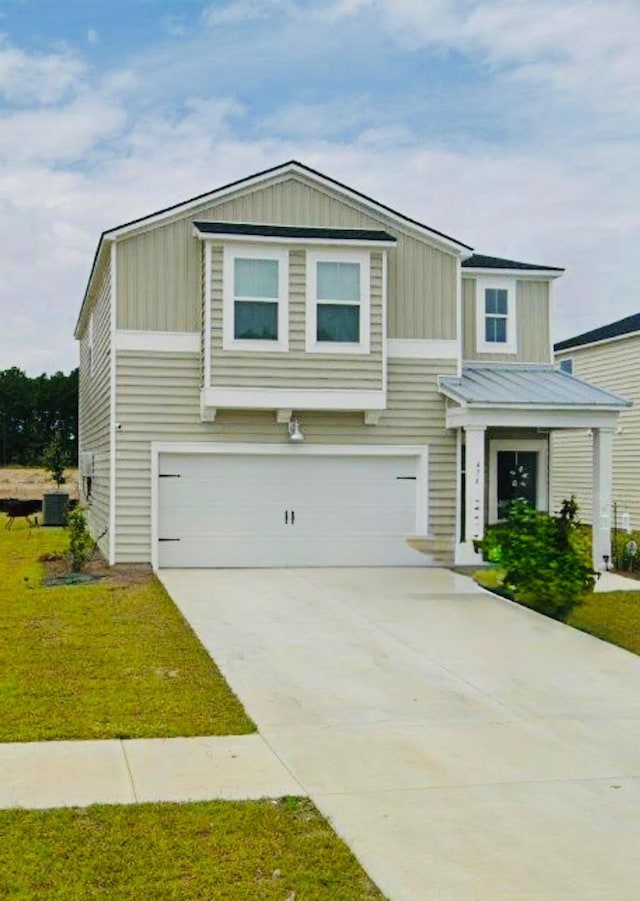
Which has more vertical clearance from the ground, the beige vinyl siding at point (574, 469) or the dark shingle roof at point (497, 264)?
the dark shingle roof at point (497, 264)

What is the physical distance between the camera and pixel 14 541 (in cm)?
2238

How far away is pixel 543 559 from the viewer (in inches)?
505

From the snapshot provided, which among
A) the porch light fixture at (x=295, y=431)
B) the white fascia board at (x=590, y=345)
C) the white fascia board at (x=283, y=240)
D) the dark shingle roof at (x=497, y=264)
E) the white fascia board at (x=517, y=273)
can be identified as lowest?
the porch light fixture at (x=295, y=431)

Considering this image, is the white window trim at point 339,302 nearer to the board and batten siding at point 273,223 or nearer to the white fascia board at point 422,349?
the board and batten siding at point 273,223

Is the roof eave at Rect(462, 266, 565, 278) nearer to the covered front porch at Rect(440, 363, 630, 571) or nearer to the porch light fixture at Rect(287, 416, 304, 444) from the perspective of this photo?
the covered front porch at Rect(440, 363, 630, 571)

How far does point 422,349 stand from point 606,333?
1078 centimetres

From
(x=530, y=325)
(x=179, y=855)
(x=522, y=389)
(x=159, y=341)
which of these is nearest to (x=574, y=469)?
(x=530, y=325)

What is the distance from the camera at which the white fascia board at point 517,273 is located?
18750mm

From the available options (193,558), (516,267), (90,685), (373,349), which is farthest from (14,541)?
(90,685)

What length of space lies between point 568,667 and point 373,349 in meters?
7.61

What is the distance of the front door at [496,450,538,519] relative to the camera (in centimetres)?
1917

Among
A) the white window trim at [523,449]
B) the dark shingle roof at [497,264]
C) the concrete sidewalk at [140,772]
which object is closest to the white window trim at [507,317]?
the dark shingle roof at [497,264]

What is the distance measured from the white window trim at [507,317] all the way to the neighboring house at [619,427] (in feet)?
21.1

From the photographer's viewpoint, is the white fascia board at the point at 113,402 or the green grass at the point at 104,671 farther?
the white fascia board at the point at 113,402
